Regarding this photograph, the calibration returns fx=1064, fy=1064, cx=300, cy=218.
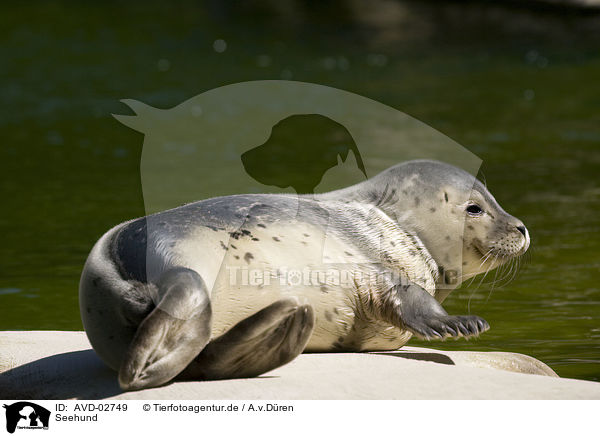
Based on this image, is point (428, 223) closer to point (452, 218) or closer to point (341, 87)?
point (452, 218)

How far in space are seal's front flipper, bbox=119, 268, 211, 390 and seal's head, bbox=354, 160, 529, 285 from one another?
55.0 inches

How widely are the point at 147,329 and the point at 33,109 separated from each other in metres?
13.5

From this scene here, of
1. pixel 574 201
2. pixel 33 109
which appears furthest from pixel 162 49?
pixel 574 201

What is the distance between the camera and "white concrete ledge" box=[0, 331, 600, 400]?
4066 millimetres

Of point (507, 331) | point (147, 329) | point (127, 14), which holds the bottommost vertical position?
point (507, 331)

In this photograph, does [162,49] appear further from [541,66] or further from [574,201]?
[574,201]

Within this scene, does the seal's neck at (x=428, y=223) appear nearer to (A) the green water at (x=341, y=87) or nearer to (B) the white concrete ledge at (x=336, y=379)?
(B) the white concrete ledge at (x=336, y=379)

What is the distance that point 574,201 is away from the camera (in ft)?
32.2

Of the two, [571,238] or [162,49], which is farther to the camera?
[162,49]

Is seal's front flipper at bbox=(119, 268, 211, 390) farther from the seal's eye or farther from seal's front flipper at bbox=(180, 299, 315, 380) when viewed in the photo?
the seal's eye
